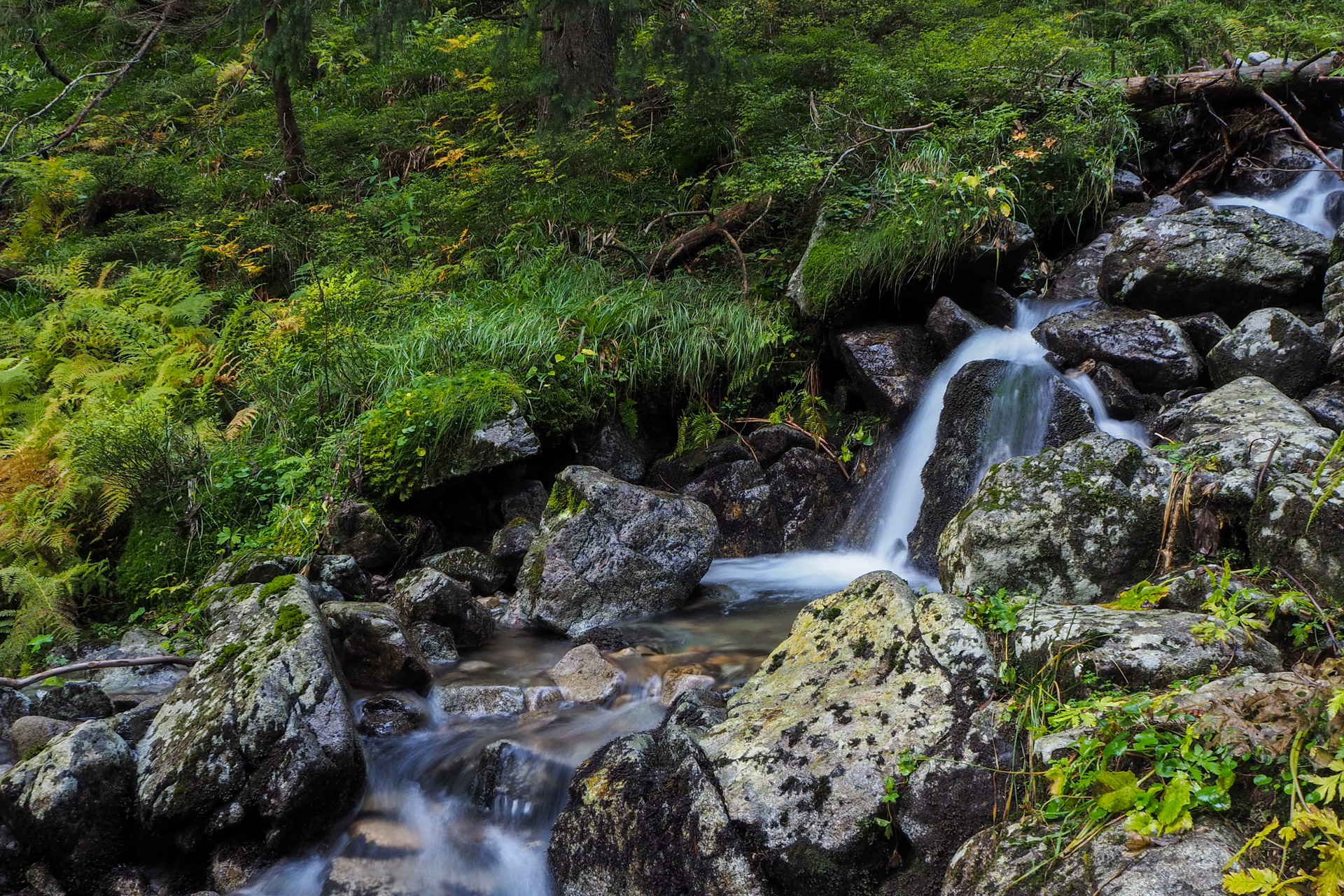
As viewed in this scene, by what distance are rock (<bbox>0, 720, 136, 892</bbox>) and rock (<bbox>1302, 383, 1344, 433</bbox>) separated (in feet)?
20.7

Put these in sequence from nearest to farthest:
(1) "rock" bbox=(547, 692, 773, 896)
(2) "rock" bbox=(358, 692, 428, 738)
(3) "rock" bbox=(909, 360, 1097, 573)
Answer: (1) "rock" bbox=(547, 692, 773, 896) < (2) "rock" bbox=(358, 692, 428, 738) < (3) "rock" bbox=(909, 360, 1097, 573)

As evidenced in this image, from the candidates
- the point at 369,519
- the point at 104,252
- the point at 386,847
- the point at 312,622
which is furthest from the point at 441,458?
the point at 104,252

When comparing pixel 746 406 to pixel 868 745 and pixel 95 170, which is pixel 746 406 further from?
pixel 95 170

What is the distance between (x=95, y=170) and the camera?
11.5 metres

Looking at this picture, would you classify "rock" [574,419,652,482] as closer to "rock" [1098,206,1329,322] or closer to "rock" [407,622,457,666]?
"rock" [407,622,457,666]

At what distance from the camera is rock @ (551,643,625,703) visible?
4582mm

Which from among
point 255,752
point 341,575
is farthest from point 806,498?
point 255,752

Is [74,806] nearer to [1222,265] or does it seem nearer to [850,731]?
[850,731]

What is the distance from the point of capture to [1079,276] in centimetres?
750

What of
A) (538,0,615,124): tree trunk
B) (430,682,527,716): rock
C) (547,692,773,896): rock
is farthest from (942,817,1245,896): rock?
(538,0,615,124): tree trunk

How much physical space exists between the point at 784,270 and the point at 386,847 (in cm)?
621

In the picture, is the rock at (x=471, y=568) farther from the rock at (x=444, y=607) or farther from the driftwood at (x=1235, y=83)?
the driftwood at (x=1235, y=83)

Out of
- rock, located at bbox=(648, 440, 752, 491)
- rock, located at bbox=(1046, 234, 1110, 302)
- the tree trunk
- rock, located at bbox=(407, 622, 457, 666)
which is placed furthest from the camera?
the tree trunk

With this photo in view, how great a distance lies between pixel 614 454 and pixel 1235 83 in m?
6.98
